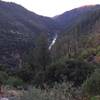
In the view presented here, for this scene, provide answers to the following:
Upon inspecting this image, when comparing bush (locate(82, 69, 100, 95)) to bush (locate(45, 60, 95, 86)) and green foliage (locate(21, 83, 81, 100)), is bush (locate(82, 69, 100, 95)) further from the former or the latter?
bush (locate(45, 60, 95, 86))

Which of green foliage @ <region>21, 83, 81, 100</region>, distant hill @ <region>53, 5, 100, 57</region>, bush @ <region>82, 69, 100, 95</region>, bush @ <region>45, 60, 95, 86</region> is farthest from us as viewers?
distant hill @ <region>53, 5, 100, 57</region>

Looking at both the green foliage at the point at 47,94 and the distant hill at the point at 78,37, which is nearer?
the green foliage at the point at 47,94

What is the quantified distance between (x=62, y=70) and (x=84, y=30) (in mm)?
89662

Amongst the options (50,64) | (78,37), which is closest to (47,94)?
(50,64)

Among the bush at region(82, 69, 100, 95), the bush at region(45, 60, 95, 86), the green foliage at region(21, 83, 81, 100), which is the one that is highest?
the green foliage at region(21, 83, 81, 100)

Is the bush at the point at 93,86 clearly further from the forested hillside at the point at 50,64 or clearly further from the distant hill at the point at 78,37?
the distant hill at the point at 78,37

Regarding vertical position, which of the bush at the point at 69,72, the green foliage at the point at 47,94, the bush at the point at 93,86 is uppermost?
the green foliage at the point at 47,94

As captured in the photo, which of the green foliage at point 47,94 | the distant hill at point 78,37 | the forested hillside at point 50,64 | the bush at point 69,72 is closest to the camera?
the green foliage at point 47,94

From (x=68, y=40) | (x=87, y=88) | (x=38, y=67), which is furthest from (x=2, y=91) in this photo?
(x=68, y=40)

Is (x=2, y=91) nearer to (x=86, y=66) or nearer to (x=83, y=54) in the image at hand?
(x=86, y=66)

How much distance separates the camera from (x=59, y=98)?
10594 mm

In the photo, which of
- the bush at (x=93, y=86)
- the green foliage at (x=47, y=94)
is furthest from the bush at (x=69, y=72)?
the green foliage at (x=47, y=94)

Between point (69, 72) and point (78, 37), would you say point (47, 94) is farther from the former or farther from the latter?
point (78, 37)

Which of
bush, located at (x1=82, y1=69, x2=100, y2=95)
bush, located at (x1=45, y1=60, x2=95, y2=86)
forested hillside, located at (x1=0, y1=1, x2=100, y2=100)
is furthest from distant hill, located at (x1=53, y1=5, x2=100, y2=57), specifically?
bush, located at (x1=82, y1=69, x2=100, y2=95)
